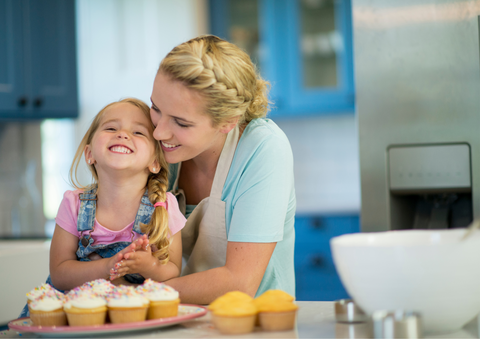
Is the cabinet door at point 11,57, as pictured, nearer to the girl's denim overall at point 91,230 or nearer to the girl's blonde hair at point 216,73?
the girl's denim overall at point 91,230

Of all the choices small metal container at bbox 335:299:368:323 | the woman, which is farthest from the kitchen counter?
the woman

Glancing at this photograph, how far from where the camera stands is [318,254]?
10.3ft

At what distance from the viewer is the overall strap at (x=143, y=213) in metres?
1.25

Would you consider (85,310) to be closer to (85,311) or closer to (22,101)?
(85,311)

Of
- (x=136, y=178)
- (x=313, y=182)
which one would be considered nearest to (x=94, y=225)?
(x=136, y=178)

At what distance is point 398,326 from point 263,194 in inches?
23.1

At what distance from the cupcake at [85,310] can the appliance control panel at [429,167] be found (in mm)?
1081

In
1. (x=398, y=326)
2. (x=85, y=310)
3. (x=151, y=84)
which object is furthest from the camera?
(x=151, y=84)

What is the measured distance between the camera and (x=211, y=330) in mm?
762

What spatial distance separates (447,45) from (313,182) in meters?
2.25

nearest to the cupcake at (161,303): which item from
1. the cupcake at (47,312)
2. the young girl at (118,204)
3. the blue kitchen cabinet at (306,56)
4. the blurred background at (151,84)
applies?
the cupcake at (47,312)

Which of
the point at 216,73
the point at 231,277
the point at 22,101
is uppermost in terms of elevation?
the point at 22,101

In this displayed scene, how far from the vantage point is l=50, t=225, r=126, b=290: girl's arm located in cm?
111

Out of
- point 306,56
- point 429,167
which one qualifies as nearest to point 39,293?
point 429,167
